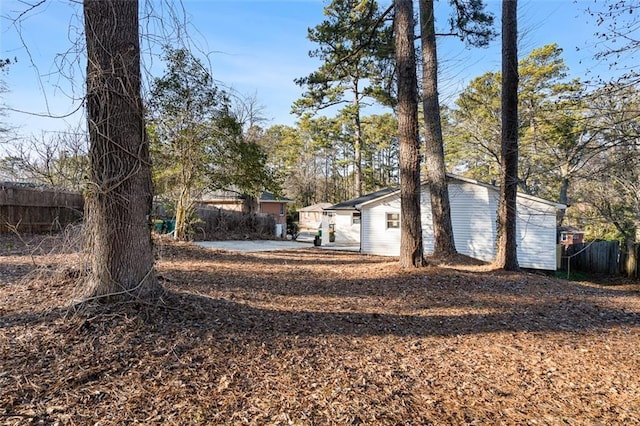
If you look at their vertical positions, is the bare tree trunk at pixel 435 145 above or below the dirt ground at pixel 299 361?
above

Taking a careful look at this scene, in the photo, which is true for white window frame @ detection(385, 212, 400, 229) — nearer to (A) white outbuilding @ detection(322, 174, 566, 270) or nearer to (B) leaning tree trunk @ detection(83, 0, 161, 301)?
(A) white outbuilding @ detection(322, 174, 566, 270)

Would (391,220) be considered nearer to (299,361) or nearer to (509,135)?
(509,135)

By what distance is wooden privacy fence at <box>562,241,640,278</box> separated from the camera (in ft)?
42.2

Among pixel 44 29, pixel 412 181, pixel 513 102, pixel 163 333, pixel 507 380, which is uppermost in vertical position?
pixel 513 102

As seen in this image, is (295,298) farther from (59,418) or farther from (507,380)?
(59,418)

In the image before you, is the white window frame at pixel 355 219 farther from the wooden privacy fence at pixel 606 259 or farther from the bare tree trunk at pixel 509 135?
the bare tree trunk at pixel 509 135

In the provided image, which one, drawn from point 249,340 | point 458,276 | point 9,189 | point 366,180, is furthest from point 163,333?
point 366,180

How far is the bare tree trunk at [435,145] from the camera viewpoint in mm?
9617

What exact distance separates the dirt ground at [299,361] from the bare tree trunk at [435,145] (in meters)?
4.88

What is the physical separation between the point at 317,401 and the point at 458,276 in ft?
15.9

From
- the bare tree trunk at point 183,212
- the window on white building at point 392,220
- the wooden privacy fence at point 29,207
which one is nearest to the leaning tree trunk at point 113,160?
the wooden privacy fence at point 29,207

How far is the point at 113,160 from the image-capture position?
3.22m

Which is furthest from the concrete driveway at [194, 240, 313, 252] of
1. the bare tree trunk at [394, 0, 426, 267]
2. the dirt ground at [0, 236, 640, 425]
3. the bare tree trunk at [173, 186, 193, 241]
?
the dirt ground at [0, 236, 640, 425]

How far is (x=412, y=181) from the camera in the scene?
7012 mm
